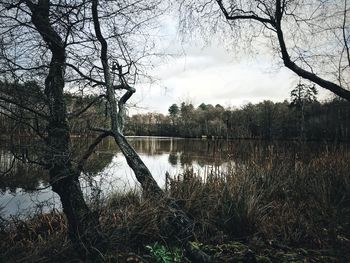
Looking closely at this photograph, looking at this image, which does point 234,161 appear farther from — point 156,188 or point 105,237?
A: point 105,237

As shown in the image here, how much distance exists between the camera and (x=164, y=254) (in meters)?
3.79

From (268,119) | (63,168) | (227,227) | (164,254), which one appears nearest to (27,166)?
(63,168)

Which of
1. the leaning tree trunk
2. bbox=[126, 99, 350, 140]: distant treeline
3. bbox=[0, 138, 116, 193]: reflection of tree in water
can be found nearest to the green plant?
the leaning tree trunk

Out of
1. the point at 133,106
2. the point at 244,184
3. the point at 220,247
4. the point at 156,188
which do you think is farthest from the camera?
the point at 244,184

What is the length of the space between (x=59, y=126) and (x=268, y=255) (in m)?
2.95

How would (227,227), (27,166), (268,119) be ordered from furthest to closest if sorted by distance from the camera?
(268,119) < (27,166) < (227,227)

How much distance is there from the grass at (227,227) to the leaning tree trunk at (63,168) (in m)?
0.22

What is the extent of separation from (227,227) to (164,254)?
1.44 meters

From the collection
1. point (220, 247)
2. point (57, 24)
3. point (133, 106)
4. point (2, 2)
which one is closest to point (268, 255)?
point (220, 247)

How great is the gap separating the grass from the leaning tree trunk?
0.22m

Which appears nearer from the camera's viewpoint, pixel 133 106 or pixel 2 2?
pixel 2 2

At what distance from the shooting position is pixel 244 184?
5.76 metres

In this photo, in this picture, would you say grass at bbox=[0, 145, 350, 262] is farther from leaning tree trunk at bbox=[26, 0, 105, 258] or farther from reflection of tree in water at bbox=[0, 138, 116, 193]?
reflection of tree in water at bbox=[0, 138, 116, 193]

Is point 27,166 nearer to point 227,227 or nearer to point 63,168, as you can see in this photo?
point 63,168
